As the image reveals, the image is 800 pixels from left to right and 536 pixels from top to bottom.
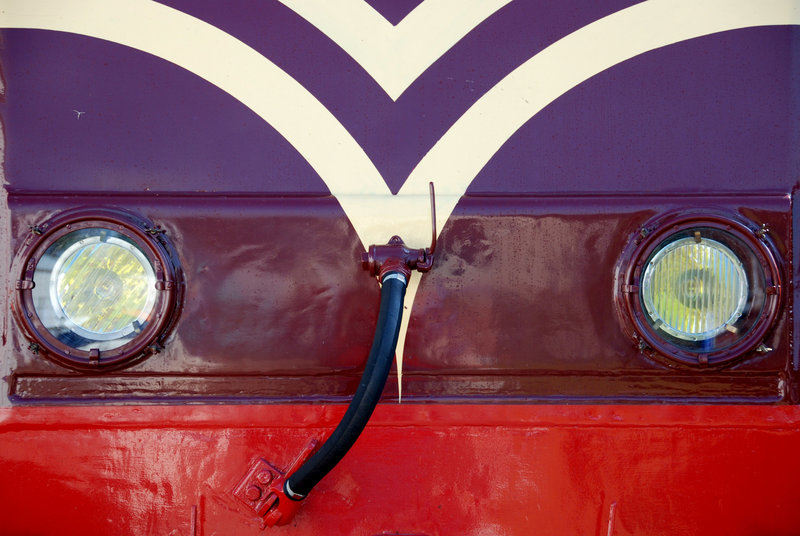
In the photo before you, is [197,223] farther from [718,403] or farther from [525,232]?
[718,403]

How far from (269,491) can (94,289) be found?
1.76 feet

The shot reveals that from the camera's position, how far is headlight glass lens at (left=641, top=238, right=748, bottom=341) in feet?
4.11

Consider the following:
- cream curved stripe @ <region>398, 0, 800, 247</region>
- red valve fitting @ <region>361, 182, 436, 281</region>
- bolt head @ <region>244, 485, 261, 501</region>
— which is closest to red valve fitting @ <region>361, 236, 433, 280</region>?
red valve fitting @ <region>361, 182, 436, 281</region>

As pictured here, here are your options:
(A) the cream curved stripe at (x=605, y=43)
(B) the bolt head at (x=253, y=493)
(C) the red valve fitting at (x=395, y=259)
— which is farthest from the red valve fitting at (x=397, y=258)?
(B) the bolt head at (x=253, y=493)

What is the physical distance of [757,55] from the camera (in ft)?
4.35

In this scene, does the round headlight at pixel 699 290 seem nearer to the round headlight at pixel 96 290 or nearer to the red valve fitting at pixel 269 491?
the red valve fitting at pixel 269 491

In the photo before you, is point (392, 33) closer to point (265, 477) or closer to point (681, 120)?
point (681, 120)

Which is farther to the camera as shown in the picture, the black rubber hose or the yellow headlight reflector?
the yellow headlight reflector

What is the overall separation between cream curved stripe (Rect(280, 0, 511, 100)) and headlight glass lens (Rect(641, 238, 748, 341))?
0.64 m

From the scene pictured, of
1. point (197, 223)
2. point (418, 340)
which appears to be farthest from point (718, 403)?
point (197, 223)

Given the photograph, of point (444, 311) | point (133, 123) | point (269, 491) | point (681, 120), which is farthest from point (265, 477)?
point (681, 120)

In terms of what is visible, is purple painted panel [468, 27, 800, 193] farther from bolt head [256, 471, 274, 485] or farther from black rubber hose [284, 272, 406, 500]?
bolt head [256, 471, 274, 485]

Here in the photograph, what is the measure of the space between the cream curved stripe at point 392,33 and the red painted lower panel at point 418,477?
29.3 inches

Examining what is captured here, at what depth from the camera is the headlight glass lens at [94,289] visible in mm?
1243
